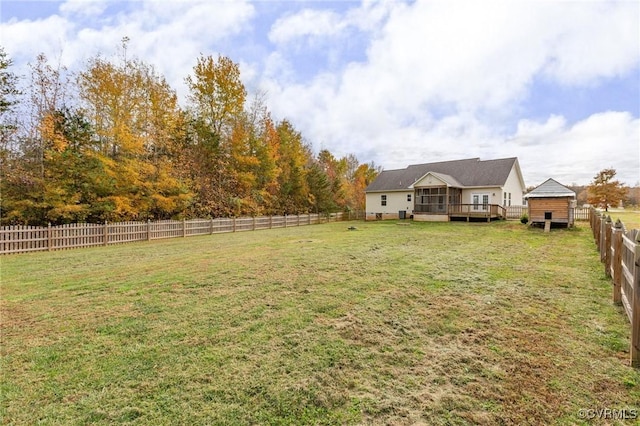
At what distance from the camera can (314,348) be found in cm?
339

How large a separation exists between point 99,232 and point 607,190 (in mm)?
47207

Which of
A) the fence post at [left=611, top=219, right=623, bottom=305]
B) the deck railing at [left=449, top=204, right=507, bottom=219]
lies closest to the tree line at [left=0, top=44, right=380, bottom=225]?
the deck railing at [left=449, top=204, right=507, bottom=219]

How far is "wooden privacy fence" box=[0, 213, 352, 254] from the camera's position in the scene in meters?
10.8

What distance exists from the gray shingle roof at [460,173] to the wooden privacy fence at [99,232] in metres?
15.5

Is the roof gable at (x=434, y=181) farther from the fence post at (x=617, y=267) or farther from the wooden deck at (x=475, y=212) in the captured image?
the fence post at (x=617, y=267)

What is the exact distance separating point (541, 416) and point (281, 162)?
91.0 feet

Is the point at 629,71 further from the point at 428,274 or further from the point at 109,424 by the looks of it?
the point at 109,424

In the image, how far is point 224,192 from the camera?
2256cm

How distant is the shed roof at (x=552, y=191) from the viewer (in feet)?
52.1

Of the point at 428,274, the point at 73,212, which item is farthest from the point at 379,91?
the point at 73,212

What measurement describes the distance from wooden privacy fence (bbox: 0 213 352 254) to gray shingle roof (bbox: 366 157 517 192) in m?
15.5

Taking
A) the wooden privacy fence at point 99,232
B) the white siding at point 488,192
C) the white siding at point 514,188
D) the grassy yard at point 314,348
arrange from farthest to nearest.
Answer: the white siding at point 514,188, the white siding at point 488,192, the wooden privacy fence at point 99,232, the grassy yard at point 314,348

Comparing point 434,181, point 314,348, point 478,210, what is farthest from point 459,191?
point 314,348

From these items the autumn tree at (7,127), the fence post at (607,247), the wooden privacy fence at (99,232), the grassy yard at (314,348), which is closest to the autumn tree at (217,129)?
the wooden privacy fence at (99,232)
